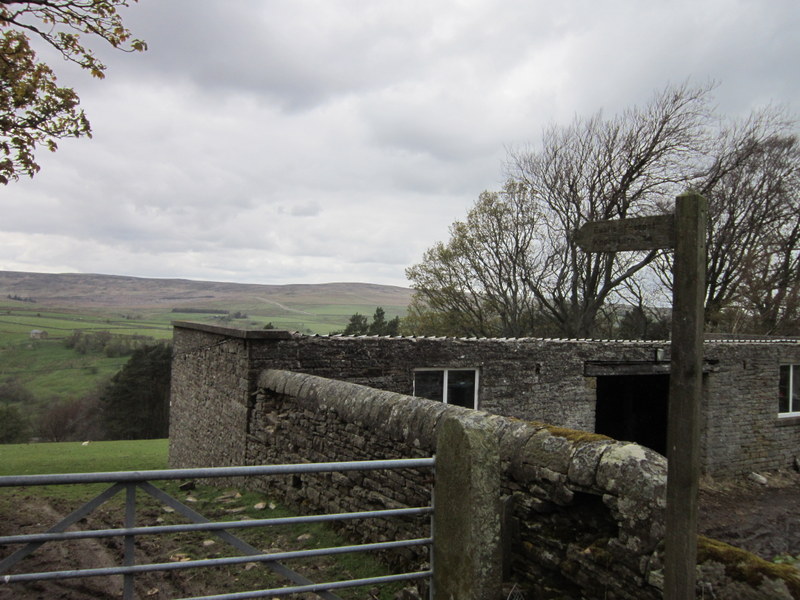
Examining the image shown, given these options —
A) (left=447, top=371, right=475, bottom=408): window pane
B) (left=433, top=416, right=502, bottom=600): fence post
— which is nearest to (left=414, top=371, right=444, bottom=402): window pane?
(left=447, top=371, right=475, bottom=408): window pane

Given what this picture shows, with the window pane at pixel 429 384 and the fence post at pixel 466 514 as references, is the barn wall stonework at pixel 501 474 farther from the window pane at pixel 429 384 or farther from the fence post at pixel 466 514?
the window pane at pixel 429 384

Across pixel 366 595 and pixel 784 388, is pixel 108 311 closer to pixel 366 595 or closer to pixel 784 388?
pixel 784 388

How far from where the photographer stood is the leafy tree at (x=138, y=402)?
115 feet

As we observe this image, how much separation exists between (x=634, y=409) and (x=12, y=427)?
3515 cm

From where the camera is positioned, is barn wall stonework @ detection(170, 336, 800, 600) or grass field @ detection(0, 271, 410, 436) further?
grass field @ detection(0, 271, 410, 436)

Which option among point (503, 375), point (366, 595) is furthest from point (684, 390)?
point (503, 375)

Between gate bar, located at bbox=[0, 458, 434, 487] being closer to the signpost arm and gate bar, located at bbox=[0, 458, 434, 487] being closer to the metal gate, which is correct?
the metal gate

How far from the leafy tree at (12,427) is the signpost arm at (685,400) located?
38.7m

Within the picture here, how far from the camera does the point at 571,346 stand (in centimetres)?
1148

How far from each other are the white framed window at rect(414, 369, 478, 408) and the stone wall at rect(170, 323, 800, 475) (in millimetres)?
208

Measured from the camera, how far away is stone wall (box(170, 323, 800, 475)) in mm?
8711

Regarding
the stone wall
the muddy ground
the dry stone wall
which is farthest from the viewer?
the stone wall

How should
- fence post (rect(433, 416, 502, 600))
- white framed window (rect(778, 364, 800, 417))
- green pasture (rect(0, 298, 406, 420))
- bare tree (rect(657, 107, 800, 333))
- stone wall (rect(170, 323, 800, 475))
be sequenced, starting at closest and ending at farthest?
fence post (rect(433, 416, 502, 600)), stone wall (rect(170, 323, 800, 475)), white framed window (rect(778, 364, 800, 417)), bare tree (rect(657, 107, 800, 333)), green pasture (rect(0, 298, 406, 420))

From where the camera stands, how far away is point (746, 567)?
2912mm
